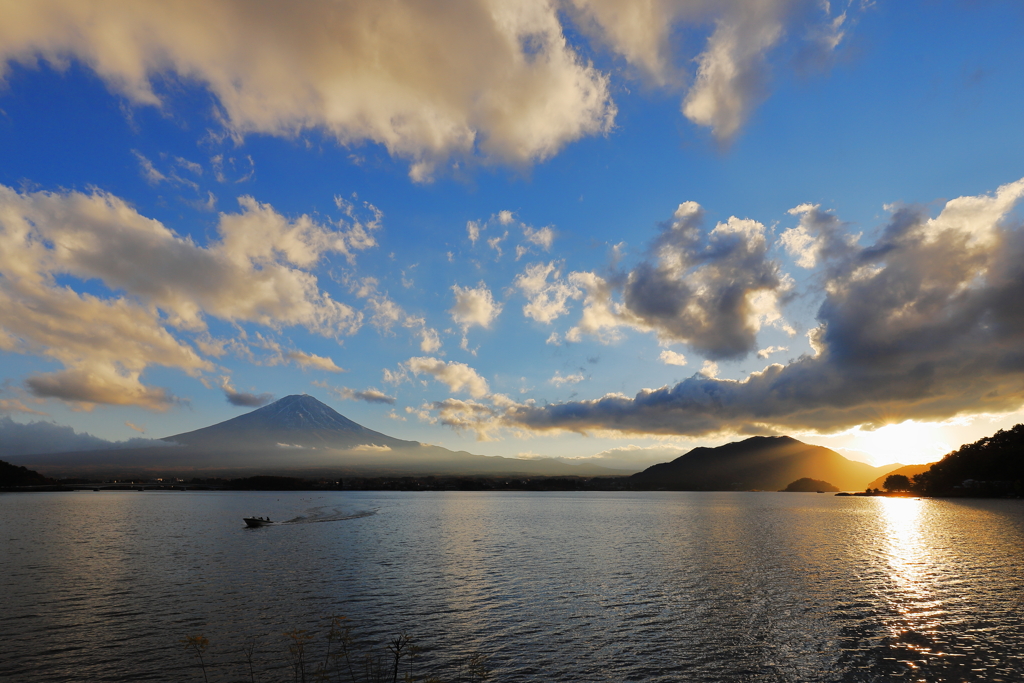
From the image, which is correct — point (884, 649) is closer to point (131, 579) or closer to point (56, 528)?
point (131, 579)

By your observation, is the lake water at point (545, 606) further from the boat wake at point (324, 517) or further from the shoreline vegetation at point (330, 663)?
the boat wake at point (324, 517)

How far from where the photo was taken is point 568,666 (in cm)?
2798

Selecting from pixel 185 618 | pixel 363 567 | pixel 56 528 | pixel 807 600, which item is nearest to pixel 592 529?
pixel 363 567

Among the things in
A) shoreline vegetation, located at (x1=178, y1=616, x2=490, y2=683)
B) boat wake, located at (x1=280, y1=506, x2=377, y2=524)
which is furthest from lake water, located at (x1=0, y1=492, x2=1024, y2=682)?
boat wake, located at (x1=280, y1=506, x2=377, y2=524)

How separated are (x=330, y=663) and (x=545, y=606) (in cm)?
1794

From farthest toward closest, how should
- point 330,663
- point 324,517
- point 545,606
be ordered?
point 324,517 < point 545,606 < point 330,663

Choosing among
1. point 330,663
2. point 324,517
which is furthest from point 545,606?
point 324,517

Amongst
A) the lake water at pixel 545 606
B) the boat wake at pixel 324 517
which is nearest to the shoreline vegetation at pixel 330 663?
the lake water at pixel 545 606

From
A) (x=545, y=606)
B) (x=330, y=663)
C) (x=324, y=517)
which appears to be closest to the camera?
(x=330, y=663)

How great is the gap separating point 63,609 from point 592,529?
87.7 metres

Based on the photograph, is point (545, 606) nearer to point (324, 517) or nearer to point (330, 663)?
point (330, 663)

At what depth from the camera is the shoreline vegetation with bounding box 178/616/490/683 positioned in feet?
86.4

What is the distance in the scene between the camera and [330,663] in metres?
28.8

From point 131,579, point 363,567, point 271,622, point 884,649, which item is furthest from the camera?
point 363,567
